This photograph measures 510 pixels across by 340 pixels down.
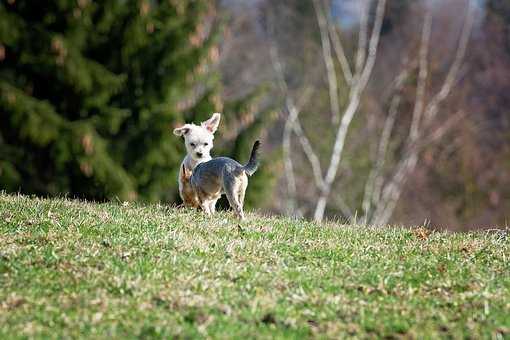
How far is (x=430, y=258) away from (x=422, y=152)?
31.2 meters

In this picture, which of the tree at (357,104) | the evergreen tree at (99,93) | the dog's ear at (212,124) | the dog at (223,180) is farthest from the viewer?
the tree at (357,104)

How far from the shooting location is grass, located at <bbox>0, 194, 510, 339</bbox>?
6285 mm

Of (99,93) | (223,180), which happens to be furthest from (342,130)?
(223,180)

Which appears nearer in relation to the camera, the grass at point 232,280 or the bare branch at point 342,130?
the grass at point 232,280

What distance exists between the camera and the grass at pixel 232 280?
20.6 feet

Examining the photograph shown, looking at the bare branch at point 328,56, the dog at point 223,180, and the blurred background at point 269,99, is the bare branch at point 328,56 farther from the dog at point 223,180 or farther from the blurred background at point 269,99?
the dog at point 223,180

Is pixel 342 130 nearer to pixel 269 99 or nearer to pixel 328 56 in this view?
pixel 328 56

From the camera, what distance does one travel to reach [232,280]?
7488 millimetres

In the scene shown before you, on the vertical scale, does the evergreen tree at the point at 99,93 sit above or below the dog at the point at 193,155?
above

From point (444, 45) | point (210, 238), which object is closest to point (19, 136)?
point (210, 238)

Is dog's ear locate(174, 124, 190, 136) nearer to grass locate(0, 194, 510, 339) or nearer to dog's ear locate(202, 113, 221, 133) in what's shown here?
dog's ear locate(202, 113, 221, 133)

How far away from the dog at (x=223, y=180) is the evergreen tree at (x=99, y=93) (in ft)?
38.7

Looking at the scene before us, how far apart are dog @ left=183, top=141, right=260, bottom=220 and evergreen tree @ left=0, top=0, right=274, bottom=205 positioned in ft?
38.7

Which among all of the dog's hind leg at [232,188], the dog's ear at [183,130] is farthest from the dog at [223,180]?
the dog's ear at [183,130]
